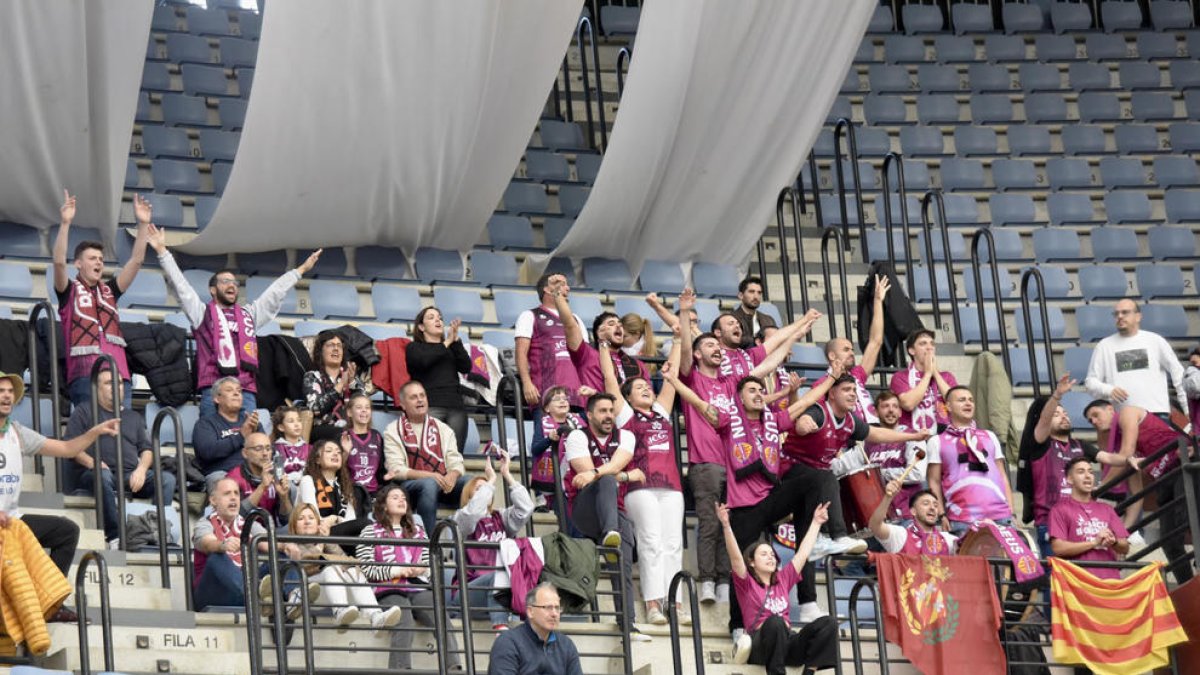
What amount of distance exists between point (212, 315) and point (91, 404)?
55.3 inches

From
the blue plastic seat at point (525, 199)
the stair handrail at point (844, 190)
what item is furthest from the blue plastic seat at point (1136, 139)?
the blue plastic seat at point (525, 199)

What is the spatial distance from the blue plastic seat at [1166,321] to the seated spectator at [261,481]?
737 centimetres

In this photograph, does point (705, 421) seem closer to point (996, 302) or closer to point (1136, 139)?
point (996, 302)

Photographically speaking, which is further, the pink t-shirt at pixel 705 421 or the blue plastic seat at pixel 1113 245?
the blue plastic seat at pixel 1113 245

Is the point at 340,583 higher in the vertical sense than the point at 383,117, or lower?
lower

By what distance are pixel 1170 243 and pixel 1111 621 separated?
21.0 feet

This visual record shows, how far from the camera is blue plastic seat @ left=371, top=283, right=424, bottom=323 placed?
13.9 m

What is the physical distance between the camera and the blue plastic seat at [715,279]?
15.2 meters

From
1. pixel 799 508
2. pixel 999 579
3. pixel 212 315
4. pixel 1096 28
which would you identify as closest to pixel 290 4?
pixel 212 315

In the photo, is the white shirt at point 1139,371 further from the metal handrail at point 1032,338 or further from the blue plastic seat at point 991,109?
the blue plastic seat at point 991,109

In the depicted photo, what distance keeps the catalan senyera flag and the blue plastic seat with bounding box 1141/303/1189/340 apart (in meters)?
4.89

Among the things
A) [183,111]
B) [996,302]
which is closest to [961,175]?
[996,302]

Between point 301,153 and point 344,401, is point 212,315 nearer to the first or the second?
point 344,401

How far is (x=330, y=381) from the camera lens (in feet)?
38.7
